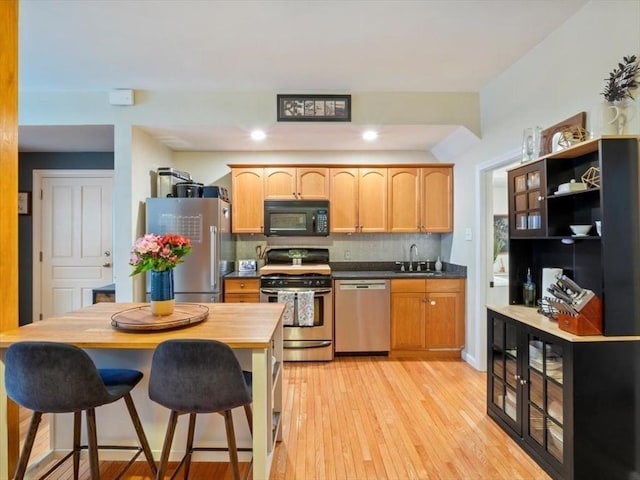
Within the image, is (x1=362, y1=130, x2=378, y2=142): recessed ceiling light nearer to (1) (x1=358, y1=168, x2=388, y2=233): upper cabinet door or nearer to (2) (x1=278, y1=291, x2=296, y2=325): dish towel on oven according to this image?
(1) (x1=358, y1=168, x2=388, y2=233): upper cabinet door

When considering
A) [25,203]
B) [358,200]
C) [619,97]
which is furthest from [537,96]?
[25,203]

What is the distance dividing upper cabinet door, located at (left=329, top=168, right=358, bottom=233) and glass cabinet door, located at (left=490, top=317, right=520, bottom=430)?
2.04 m

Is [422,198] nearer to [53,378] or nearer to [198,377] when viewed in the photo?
[198,377]

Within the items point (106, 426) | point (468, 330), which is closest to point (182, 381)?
point (106, 426)

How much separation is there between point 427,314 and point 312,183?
2.01 metres

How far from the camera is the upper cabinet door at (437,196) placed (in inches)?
161

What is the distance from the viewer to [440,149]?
161 inches

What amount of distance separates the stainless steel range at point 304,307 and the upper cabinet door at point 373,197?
888 millimetres

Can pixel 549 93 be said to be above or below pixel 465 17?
below

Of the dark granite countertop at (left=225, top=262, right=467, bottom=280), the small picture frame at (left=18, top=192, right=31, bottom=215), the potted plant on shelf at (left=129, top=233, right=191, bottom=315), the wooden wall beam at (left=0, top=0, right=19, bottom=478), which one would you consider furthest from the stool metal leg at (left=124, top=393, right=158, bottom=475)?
the small picture frame at (left=18, top=192, right=31, bottom=215)

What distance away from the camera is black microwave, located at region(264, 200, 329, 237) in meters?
4.06

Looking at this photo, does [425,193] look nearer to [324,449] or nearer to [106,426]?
[324,449]

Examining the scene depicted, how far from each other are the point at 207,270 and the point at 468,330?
284 centimetres

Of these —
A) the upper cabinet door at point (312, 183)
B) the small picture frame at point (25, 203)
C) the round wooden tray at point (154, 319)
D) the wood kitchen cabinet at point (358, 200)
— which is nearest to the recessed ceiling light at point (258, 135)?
the upper cabinet door at point (312, 183)
